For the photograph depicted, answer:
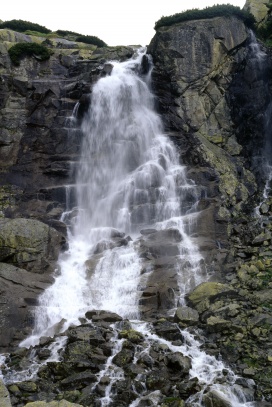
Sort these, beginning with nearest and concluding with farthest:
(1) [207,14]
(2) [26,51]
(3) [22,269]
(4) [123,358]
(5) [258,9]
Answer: (4) [123,358] < (3) [22,269] < (1) [207,14] < (2) [26,51] < (5) [258,9]

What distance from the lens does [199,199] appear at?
990 inches

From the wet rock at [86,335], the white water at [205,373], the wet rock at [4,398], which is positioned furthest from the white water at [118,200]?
the wet rock at [4,398]

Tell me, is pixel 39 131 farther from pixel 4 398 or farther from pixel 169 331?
pixel 4 398

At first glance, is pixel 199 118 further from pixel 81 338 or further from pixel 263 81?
pixel 81 338

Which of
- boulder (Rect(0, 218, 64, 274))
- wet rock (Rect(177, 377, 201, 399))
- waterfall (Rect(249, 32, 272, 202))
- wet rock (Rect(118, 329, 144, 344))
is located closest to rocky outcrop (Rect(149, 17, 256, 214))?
waterfall (Rect(249, 32, 272, 202))

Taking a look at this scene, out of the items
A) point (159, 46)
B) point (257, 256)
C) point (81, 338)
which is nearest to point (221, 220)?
point (257, 256)

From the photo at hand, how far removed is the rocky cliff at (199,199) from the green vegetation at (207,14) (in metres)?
0.56

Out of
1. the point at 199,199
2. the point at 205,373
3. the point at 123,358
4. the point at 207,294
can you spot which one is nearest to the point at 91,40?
the point at 199,199

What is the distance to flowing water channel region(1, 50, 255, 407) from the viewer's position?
48.3 feet

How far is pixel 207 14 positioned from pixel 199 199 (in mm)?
15797

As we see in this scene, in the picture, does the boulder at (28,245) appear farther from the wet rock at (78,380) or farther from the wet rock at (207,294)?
the wet rock at (78,380)

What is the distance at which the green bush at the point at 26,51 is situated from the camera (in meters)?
33.4

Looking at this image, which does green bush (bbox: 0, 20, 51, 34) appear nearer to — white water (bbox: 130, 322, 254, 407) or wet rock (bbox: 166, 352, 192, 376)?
white water (bbox: 130, 322, 254, 407)

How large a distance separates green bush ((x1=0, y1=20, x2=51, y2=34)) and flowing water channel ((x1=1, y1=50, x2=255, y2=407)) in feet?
65.0
